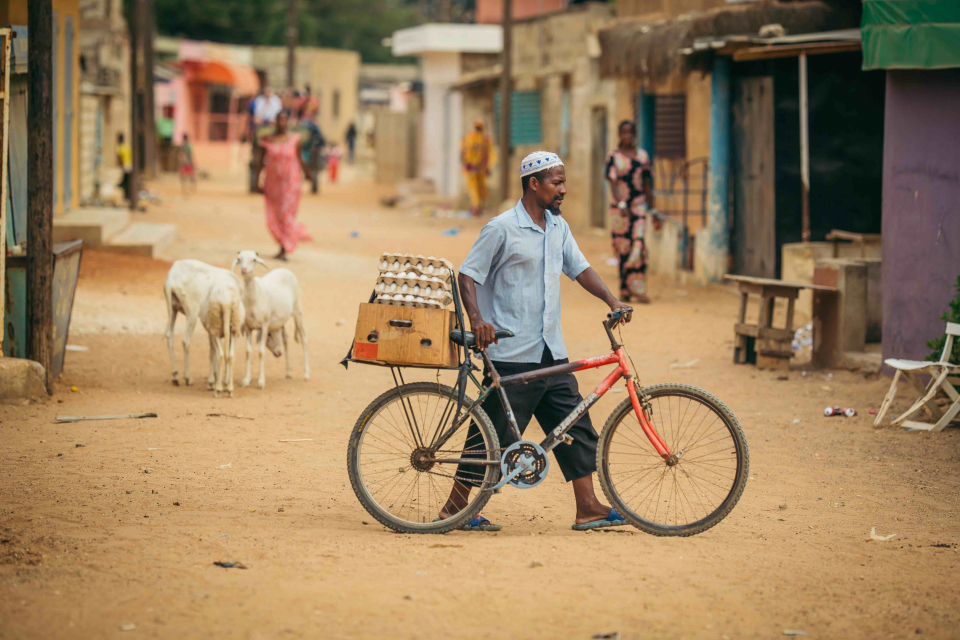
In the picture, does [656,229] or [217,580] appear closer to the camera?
[217,580]

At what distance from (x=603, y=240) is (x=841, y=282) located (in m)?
10.9

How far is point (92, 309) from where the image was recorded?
37.4ft

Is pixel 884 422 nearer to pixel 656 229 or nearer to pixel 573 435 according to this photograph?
pixel 573 435

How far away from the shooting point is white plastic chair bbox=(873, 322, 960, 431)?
23.8 feet

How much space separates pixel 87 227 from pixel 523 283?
11.1 m

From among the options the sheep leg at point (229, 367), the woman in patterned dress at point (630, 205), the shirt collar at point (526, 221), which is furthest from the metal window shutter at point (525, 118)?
the shirt collar at point (526, 221)

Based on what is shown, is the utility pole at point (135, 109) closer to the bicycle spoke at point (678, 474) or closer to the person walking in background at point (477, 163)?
the person walking in background at point (477, 163)

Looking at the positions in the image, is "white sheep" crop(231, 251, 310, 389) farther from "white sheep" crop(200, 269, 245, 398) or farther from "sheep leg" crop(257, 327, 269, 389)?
→ "white sheep" crop(200, 269, 245, 398)

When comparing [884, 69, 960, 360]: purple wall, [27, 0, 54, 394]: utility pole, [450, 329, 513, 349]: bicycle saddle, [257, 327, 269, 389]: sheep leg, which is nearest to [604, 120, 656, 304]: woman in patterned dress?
[884, 69, 960, 360]: purple wall

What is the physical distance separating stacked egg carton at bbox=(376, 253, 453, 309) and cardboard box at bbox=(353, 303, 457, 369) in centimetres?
8

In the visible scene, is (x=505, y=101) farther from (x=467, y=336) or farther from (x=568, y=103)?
(x=467, y=336)

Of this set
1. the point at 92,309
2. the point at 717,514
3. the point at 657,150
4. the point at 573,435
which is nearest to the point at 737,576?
the point at 717,514

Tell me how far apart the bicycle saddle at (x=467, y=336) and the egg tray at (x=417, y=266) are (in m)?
0.26

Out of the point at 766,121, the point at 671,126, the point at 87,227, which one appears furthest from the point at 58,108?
the point at 766,121
